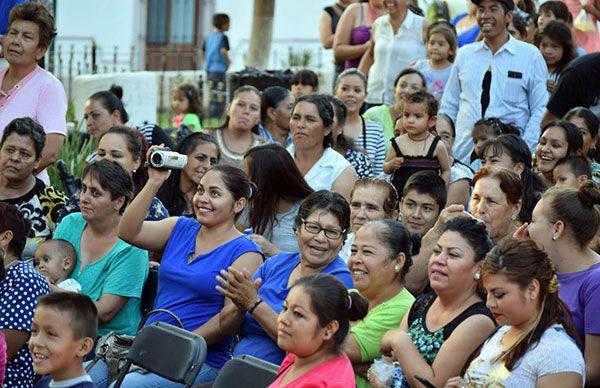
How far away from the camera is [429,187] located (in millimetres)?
7375

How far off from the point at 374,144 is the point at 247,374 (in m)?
4.56

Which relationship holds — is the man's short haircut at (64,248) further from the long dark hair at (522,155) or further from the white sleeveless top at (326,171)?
the long dark hair at (522,155)

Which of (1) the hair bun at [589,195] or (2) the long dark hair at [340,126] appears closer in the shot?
(1) the hair bun at [589,195]

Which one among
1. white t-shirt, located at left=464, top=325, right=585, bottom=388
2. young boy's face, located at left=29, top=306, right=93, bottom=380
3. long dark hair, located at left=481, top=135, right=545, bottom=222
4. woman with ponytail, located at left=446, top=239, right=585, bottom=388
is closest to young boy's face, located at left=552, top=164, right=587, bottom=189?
long dark hair, located at left=481, top=135, right=545, bottom=222

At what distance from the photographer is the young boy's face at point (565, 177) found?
7469 mm

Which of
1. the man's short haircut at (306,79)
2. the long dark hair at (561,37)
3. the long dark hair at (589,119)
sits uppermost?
the long dark hair at (561,37)

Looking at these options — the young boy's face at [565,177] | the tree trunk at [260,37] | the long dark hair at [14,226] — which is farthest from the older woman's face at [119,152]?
the tree trunk at [260,37]

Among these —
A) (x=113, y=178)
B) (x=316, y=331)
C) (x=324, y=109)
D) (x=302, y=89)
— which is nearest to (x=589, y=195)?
(x=316, y=331)

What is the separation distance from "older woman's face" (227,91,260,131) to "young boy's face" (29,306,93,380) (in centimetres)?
419

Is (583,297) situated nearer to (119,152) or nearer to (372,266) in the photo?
(372,266)

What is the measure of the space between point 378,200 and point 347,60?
610cm

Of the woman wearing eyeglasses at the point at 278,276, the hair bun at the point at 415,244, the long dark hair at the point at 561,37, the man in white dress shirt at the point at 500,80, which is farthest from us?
the long dark hair at the point at 561,37

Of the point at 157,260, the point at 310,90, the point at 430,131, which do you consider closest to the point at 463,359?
the point at 157,260

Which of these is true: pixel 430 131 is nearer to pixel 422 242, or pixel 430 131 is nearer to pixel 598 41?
pixel 422 242
